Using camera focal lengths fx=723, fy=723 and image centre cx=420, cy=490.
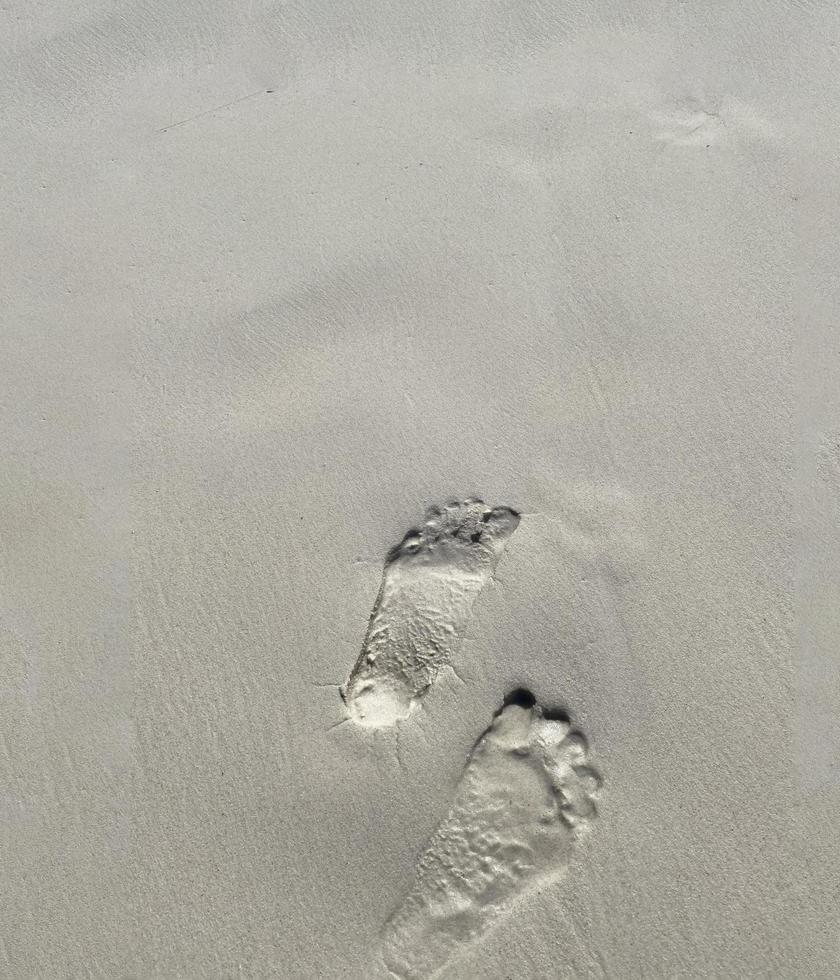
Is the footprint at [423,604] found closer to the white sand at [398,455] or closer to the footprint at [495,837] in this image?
the white sand at [398,455]

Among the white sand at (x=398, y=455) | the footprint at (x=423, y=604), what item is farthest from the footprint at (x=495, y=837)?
the footprint at (x=423, y=604)

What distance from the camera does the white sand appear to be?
211 centimetres

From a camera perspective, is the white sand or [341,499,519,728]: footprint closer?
the white sand

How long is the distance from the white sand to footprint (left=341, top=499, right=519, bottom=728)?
0.06 m

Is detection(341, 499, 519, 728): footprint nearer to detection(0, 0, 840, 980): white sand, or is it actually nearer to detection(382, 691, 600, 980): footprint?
detection(0, 0, 840, 980): white sand

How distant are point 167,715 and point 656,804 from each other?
59.8 inches

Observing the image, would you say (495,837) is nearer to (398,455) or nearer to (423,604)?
(423,604)

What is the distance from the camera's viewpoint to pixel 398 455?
256cm

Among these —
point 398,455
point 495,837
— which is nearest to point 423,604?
point 398,455

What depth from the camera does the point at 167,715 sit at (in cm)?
230

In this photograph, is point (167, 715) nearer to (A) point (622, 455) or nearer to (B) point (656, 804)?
(B) point (656, 804)

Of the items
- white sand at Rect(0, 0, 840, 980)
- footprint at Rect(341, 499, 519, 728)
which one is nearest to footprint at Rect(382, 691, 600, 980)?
white sand at Rect(0, 0, 840, 980)

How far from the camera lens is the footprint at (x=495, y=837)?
79.8 inches

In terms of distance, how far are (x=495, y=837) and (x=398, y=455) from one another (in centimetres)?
125
